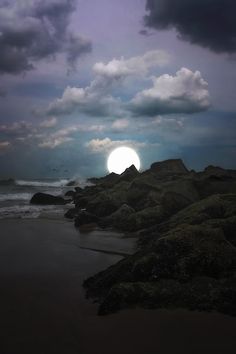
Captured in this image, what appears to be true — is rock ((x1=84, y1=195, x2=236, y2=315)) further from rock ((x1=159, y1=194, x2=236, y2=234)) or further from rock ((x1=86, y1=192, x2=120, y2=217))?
rock ((x1=86, y1=192, x2=120, y2=217))

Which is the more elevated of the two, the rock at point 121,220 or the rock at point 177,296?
the rock at point 121,220

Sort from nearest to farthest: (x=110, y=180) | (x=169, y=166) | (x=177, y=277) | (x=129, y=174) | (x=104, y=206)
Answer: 1. (x=177, y=277)
2. (x=104, y=206)
3. (x=129, y=174)
4. (x=169, y=166)
5. (x=110, y=180)

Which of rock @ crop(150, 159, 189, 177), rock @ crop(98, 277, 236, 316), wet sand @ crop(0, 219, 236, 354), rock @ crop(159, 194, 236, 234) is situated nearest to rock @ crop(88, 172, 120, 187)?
rock @ crop(150, 159, 189, 177)

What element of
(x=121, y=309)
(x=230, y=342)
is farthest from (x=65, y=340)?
(x=230, y=342)

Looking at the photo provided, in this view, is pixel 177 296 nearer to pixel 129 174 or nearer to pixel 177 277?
pixel 177 277

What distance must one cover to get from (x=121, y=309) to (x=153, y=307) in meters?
0.51

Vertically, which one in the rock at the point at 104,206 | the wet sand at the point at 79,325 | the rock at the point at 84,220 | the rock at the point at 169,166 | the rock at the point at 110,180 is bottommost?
the wet sand at the point at 79,325

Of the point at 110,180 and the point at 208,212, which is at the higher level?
the point at 110,180

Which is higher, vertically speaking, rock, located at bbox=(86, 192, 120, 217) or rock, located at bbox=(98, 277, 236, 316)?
rock, located at bbox=(86, 192, 120, 217)

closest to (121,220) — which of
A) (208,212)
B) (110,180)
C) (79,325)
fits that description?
(208,212)

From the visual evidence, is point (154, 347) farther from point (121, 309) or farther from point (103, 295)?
point (103, 295)

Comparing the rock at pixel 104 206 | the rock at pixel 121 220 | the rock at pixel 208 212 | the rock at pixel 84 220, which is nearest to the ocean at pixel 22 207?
the rock at pixel 104 206

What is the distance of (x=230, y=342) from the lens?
5.33 metres

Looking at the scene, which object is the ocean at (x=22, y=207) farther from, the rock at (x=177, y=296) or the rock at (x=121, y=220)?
the rock at (x=177, y=296)
